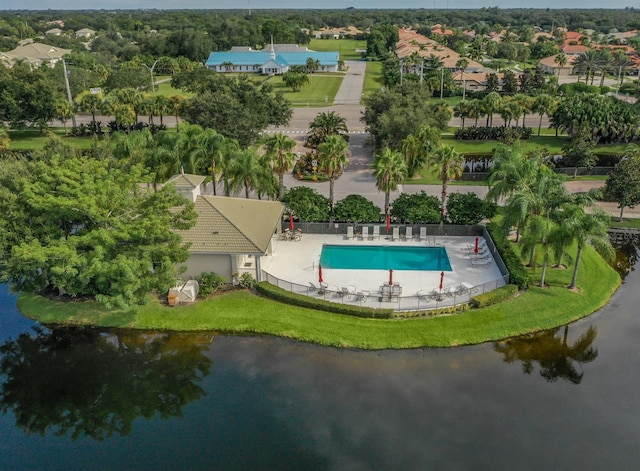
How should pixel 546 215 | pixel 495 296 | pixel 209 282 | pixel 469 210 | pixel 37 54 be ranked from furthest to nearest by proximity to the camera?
1. pixel 37 54
2. pixel 469 210
3. pixel 546 215
4. pixel 209 282
5. pixel 495 296

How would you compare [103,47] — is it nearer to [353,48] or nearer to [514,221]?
[353,48]

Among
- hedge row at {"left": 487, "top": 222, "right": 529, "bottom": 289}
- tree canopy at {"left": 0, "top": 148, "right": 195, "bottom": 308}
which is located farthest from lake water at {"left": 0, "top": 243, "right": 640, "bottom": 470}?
hedge row at {"left": 487, "top": 222, "right": 529, "bottom": 289}

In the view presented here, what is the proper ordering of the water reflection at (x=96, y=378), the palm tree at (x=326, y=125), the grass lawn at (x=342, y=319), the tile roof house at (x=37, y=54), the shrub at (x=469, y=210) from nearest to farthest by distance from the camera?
the water reflection at (x=96, y=378) < the grass lawn at (x=342, y=319) < the shrub at (x=469, y=210) < the palm tree at (x=326, y=125) < the tile roof house at (x=37, y=54)

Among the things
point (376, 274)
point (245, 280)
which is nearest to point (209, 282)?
point (245, 280)

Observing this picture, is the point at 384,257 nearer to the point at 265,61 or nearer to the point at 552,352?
the point at 552,352

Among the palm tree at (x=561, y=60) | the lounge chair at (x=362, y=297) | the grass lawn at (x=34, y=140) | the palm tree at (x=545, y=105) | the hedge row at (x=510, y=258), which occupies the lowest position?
the lounge chair at (x=362, y=297)

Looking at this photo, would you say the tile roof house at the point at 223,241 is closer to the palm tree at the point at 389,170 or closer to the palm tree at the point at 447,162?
the palm tree at the point at 389,170

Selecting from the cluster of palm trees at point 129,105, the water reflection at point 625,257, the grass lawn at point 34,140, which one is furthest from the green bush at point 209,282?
the cluster of palm trees at point 129,105
